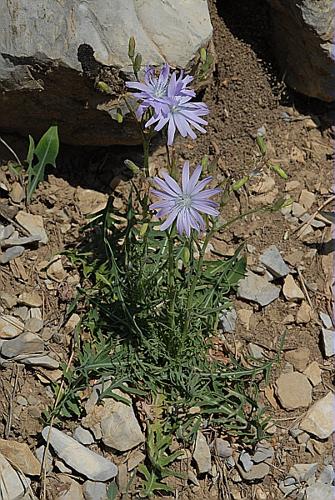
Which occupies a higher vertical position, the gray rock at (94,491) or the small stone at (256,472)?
the small stone at (256,472)

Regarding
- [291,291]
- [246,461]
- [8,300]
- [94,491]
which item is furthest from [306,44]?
[94,491]

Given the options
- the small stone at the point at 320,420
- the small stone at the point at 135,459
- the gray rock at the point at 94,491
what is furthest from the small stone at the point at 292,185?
the gray rock at the point at 94,491

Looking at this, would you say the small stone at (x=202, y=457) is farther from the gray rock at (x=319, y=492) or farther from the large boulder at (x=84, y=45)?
the large boulder at (x=84, y=45)

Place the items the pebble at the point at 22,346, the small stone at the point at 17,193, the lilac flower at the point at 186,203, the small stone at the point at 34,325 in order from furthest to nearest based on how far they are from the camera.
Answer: the small stone at the point at 17,193 → the small stone at the point at 34,325 → the pebble at the point at 22,346 → the lilac flower at the point at 186,203

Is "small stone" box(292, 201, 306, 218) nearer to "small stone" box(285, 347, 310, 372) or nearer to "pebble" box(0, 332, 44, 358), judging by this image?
"small stone" box(285, 347, 310, 372)

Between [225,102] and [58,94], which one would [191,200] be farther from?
[225,102]

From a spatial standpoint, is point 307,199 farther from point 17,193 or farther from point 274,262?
point 17,193

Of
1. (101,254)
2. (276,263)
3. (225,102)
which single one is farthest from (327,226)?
(101,254)
